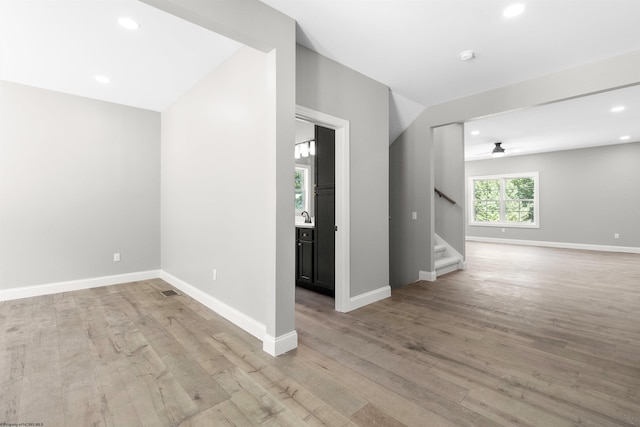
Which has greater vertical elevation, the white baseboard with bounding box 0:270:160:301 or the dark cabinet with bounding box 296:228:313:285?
the dark cabinet with bounding box 296:228:313:285

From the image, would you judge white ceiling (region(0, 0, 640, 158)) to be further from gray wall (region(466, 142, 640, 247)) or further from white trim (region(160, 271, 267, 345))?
gray wall (region(466, 142, 640, 247))

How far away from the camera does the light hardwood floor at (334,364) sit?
1.70 m

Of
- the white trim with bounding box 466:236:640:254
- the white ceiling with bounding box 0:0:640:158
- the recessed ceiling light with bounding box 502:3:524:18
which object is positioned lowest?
the white trim with bounding box 466:236:640:254

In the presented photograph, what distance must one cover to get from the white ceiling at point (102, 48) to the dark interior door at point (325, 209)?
1.53 m

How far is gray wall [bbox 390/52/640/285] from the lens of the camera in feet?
11.8

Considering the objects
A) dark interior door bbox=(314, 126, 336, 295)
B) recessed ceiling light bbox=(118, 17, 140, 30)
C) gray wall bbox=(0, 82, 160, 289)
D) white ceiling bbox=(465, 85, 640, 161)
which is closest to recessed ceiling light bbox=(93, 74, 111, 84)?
gray wall bbox=(0, 82, 160, 289)

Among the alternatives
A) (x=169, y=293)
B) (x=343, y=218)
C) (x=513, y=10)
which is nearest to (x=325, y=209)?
(x=343, y=218)

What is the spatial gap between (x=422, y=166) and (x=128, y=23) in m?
3.95

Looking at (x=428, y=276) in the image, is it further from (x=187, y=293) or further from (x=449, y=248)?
(x=187, y=293)

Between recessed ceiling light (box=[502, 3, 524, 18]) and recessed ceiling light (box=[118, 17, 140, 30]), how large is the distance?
2.97m

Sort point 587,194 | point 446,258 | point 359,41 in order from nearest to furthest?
point 359,41 → point 446,258 → point 587,194

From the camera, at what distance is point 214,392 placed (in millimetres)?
1881

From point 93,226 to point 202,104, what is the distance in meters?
2.41

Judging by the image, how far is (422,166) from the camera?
468 cm
